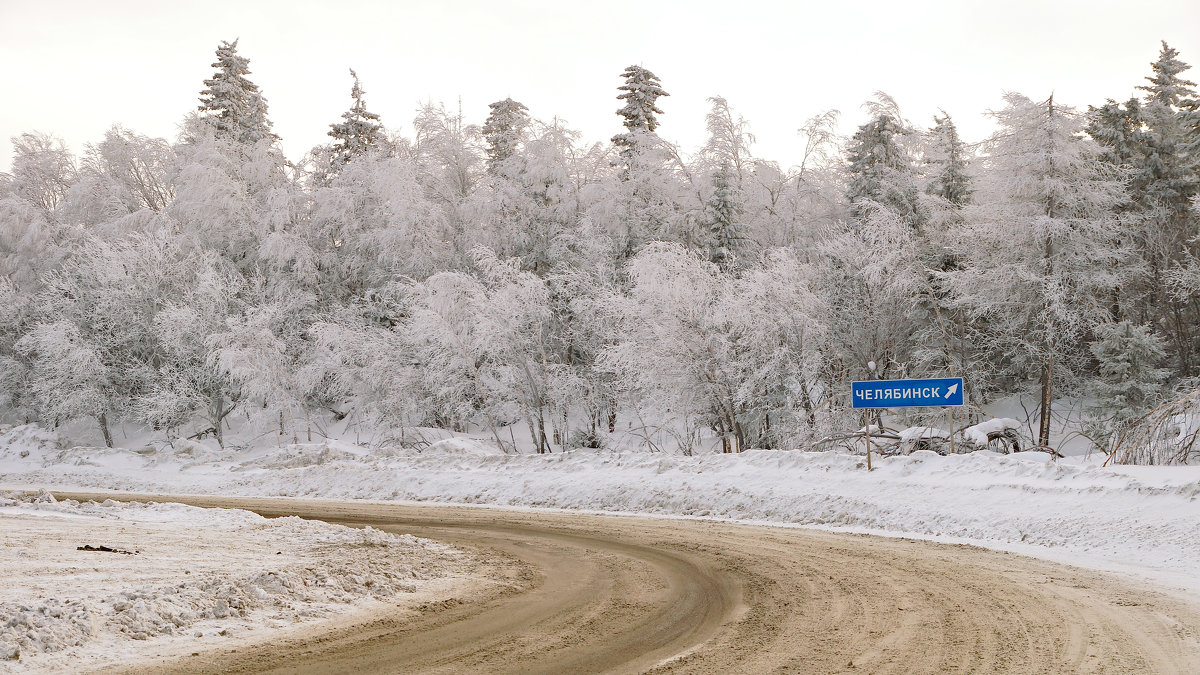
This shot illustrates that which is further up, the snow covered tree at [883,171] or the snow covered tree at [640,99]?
the snow covered tree at [640,99]

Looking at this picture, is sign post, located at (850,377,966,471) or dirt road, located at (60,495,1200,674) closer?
dirt road, located at (60,495,1200,674)

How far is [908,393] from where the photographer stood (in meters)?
15.5

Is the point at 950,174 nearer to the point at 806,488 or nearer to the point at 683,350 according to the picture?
the point at 683,350

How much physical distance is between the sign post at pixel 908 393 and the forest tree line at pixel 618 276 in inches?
297

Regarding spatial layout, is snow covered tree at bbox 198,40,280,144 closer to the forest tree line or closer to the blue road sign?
the forest tree line

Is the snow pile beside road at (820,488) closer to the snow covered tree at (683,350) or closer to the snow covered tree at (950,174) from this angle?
the snow covered tree at (683,350)

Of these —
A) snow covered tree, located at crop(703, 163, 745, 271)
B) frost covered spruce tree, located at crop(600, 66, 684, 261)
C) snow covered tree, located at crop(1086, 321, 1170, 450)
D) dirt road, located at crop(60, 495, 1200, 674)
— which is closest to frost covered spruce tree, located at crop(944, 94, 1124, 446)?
snow covered tree, located at crop(1086, 321, 1170, 450)

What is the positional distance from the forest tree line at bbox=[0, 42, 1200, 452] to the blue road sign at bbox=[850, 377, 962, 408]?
7.55 metres

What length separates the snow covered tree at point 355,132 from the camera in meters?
50.1

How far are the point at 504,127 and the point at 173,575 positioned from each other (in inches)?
1694

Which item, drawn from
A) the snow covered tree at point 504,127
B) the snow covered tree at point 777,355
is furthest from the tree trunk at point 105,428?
the snow covered tree at point 777,355

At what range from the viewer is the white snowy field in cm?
1113

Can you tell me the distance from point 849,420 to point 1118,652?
21006 mm

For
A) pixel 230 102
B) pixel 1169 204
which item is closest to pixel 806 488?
pixel 1169 204
